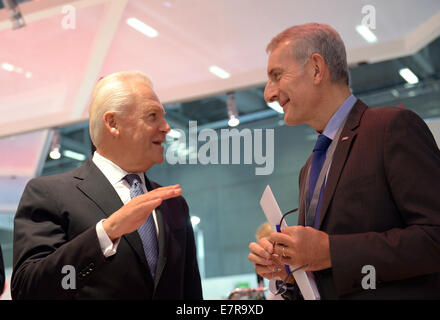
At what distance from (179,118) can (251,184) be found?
1.93 metres

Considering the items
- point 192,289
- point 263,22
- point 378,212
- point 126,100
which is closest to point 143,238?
point 192,289

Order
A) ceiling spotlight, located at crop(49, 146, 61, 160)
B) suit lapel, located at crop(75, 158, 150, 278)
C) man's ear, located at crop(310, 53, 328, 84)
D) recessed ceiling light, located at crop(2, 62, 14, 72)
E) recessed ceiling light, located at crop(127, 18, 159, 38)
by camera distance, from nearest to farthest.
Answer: suit lapel, located at crop(75, 158, 150, 278)
man's ear, located at crop(310, 53, 328, 84)
recessed ceiling light, located at crop(127, 18, 159, 38)
recessed ceiling light, located at crop(2, 62, 14, 72)
ceiling spotlight, located at crop(49, 146, 61, 160)

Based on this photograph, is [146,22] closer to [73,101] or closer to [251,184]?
[73,101]

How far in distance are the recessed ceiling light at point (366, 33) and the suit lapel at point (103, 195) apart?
304 centimetres

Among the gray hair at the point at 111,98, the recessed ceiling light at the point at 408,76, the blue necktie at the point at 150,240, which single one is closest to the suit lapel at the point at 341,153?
the blue necktie at the point at 150,240

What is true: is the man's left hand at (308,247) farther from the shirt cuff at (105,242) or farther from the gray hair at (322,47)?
the gray hair at (322,47)

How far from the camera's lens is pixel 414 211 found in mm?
1397

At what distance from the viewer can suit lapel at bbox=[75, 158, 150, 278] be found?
5.36 feet

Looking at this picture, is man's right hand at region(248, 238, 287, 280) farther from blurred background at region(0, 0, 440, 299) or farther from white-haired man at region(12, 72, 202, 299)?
blurred background at region(0, 0, 440, 299)

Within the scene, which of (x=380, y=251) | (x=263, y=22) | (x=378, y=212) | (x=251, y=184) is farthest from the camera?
(x=251, y=184)

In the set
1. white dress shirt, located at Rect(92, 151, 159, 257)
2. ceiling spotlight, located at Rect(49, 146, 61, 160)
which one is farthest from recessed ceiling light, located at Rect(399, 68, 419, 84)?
white dress shirt, located at Rect(92, 151, 159, 257)

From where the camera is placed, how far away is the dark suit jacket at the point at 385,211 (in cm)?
137

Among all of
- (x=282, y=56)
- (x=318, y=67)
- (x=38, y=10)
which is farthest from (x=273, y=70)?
(x=38, y=10)

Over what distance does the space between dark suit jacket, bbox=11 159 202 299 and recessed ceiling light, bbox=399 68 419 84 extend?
733 centimetres
